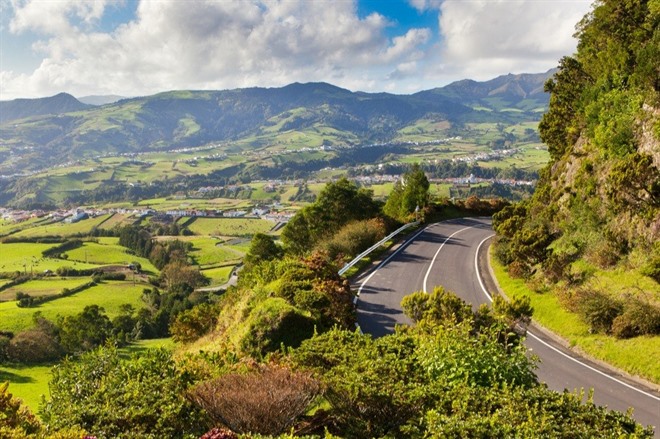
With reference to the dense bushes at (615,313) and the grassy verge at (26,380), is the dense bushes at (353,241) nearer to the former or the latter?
the dense bushes at (615,313)

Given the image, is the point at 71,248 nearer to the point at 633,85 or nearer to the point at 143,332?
the point at 143,332

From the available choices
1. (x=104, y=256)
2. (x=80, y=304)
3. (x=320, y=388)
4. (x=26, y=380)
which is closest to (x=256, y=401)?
(x=320, y=388)

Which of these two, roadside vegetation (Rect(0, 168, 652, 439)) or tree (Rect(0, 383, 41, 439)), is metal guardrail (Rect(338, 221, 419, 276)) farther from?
tree (Rect(0, 383, 41, 439))

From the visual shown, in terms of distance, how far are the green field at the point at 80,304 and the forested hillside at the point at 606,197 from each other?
258 ft

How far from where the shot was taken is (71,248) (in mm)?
137875

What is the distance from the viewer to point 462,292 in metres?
24.7

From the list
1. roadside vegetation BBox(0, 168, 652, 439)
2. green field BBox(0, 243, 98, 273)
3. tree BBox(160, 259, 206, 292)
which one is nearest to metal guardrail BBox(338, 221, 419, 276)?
roadside vegetation BBox(0, 168, 652, 439)

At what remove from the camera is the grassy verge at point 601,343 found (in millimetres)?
15766

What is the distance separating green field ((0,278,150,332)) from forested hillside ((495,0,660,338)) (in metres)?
78.6

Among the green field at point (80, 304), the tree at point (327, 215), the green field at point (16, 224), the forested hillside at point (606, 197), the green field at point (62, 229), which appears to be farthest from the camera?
the green field at point (16, 224)

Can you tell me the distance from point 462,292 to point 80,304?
85465 millimetres

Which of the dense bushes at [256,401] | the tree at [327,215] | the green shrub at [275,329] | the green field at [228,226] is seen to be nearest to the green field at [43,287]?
the green field at [228,226]

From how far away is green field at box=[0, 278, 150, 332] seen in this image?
A: 3007 inches

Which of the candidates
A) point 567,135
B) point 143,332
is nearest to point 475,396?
point 567,135
